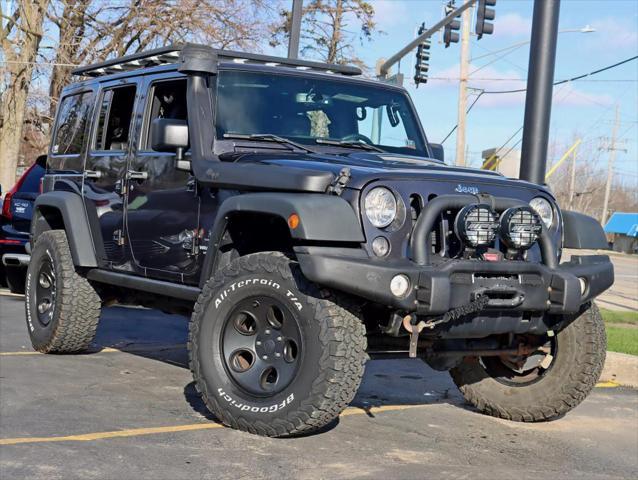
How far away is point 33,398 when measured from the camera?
5895 millimetres

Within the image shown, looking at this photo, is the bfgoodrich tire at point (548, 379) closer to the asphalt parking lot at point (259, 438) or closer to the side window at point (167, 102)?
the asphalt parking lot at point (259, 438)

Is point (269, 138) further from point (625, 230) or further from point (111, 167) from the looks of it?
point (625, 230)

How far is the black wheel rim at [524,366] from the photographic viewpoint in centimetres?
590

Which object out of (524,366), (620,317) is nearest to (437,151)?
(524,366)

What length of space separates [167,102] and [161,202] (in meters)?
0.83

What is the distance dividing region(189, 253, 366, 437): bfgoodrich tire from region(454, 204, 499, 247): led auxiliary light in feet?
2.39

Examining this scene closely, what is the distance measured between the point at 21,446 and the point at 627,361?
5455 mm

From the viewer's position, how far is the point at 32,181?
12.1m

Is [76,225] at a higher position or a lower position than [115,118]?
lower

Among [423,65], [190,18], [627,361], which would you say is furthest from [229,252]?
[190,18]

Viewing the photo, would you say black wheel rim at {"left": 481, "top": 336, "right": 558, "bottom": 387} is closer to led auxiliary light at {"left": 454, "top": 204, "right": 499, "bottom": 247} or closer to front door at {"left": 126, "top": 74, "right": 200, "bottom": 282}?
led auxiliary light at {"left": 454, "top": 204, "right": 499, "bottom": 247}

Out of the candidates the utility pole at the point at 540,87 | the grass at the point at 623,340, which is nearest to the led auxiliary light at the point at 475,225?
the utility pole at the point at 540,87

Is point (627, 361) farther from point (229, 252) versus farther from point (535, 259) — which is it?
point (229, 252)

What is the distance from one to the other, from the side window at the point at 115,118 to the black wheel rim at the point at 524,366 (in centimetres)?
314
